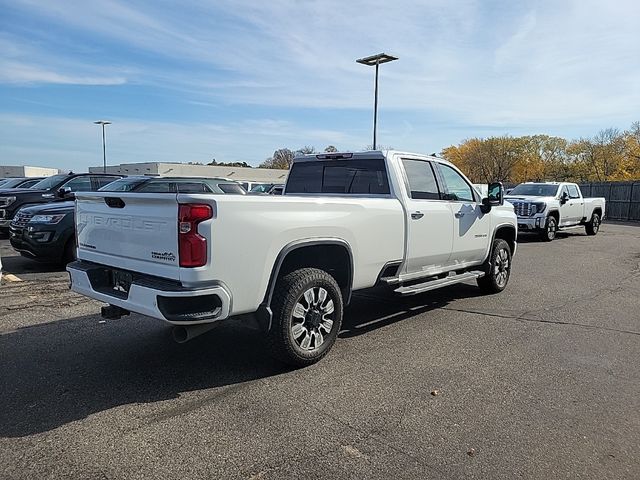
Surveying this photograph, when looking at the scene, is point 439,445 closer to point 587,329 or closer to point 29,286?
point 587,329

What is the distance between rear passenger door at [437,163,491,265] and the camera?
6504 millimetres

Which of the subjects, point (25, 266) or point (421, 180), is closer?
point (421, 180)

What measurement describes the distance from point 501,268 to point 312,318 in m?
4.42

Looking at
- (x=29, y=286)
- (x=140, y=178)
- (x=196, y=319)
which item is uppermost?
(x=140, y=178)

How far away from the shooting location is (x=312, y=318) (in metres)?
4.50

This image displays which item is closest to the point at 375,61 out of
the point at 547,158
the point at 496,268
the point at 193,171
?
Answer: the point at 496,268

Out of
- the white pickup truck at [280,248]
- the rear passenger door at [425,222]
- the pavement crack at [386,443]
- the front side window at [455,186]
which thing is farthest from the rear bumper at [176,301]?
the front side window at [455,186]

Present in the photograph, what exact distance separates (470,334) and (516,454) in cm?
255

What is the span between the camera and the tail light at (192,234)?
3.60 meters

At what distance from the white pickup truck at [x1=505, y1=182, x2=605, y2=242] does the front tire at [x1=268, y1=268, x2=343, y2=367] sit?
1333 centimetres

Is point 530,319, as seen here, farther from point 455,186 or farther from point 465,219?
point 455,186

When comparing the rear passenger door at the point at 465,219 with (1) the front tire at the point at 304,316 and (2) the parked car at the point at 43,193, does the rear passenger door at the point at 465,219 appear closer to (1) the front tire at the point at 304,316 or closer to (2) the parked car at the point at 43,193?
(1) the front tire at the point at 304,316

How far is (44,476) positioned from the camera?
2844mm

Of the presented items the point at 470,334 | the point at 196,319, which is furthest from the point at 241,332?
the point at 470,334
